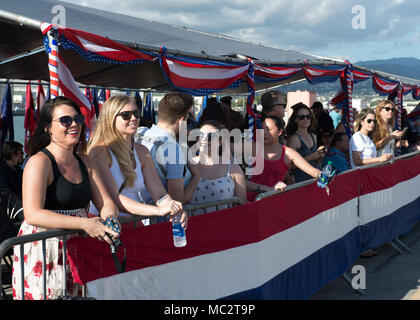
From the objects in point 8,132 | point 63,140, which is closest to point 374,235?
point 63,140

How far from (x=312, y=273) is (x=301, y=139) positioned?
1731mm

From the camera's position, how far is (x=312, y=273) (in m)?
5.02

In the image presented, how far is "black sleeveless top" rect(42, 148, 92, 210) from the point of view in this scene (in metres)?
2.84

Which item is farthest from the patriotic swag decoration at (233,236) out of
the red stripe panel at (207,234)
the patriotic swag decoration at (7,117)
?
the patriotic swag decoration at (7,117)

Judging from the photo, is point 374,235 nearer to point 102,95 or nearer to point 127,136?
point 127,136

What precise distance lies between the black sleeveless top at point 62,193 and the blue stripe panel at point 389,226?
4.36m

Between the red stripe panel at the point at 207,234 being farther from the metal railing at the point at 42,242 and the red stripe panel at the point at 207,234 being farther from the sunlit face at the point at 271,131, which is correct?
the sunlit face at the point at 271,131

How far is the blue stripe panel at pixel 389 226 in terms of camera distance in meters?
6.50

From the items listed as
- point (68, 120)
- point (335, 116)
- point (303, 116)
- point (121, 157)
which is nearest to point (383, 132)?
point (303, 116)

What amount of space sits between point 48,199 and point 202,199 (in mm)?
1553

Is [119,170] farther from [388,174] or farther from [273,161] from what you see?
[388,174]
